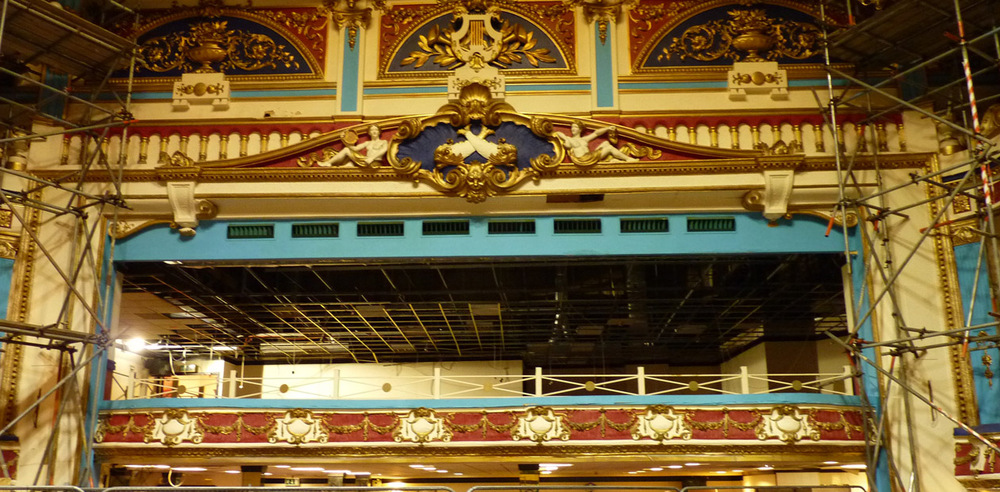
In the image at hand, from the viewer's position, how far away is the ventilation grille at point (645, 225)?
14.4m

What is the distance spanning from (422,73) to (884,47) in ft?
24.1

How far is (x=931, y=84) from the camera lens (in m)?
14.2

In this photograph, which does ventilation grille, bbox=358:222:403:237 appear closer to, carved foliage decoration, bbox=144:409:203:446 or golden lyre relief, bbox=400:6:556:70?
golden lyre relief, bbox=400:6:556:70

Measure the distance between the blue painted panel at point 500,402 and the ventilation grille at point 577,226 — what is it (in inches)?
105

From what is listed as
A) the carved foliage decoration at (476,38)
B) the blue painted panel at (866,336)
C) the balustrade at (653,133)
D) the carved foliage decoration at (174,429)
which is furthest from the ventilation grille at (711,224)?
the carved foliage decoration at (174,429)

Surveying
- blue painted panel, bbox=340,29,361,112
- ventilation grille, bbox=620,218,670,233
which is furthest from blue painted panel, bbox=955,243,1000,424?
blue painted panel, bbox=340,29,361,112

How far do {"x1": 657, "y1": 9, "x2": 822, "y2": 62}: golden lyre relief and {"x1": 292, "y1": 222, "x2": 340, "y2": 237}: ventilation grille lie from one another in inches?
244

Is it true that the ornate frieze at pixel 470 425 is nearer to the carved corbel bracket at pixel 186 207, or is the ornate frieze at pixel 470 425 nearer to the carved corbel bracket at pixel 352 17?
the carved corbel bracket at pixel 186 207

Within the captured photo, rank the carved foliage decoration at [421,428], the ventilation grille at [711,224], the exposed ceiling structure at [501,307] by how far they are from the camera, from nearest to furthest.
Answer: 1. the carved foliage decoration at [421,428]
2. the ventilation grille at [711,224]
3. the exposed ceiling structure at [501,307]

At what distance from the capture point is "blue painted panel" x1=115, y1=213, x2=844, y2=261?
14211 mm

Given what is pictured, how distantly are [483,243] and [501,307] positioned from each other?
563 cm

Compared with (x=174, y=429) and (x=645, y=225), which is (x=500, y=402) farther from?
(x=174, y=429)

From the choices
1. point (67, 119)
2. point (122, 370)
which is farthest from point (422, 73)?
point (122, 370)

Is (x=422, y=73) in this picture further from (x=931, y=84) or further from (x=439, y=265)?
(x=931, y=84)
